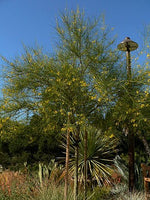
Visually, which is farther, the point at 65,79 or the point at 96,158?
the point at 96,158

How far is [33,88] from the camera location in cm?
514

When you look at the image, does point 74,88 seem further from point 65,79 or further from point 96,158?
point 96,158

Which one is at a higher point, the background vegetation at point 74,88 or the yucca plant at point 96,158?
the background vegetation at point 74,88

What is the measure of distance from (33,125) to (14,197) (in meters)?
1.51

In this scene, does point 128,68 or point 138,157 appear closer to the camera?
point 128,68

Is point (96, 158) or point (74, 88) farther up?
point (74, 88)

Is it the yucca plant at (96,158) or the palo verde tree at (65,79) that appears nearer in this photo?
the palo verde tree at (65,79)

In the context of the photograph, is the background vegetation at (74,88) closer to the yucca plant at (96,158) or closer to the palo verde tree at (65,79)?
the palo verde tree at (65,79)

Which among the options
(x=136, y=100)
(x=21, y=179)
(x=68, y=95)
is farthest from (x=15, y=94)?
(x=136, y=100)

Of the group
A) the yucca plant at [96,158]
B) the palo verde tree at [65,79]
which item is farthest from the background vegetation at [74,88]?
the yucca plant at [96,158]

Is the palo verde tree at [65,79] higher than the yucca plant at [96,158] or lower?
higher

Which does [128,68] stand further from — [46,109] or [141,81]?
[46,109]

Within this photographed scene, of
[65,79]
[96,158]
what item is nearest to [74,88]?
[65,79]

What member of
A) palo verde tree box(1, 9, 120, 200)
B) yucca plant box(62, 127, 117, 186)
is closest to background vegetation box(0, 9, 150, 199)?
palo verde tree box(1, 9, 120, 200)
